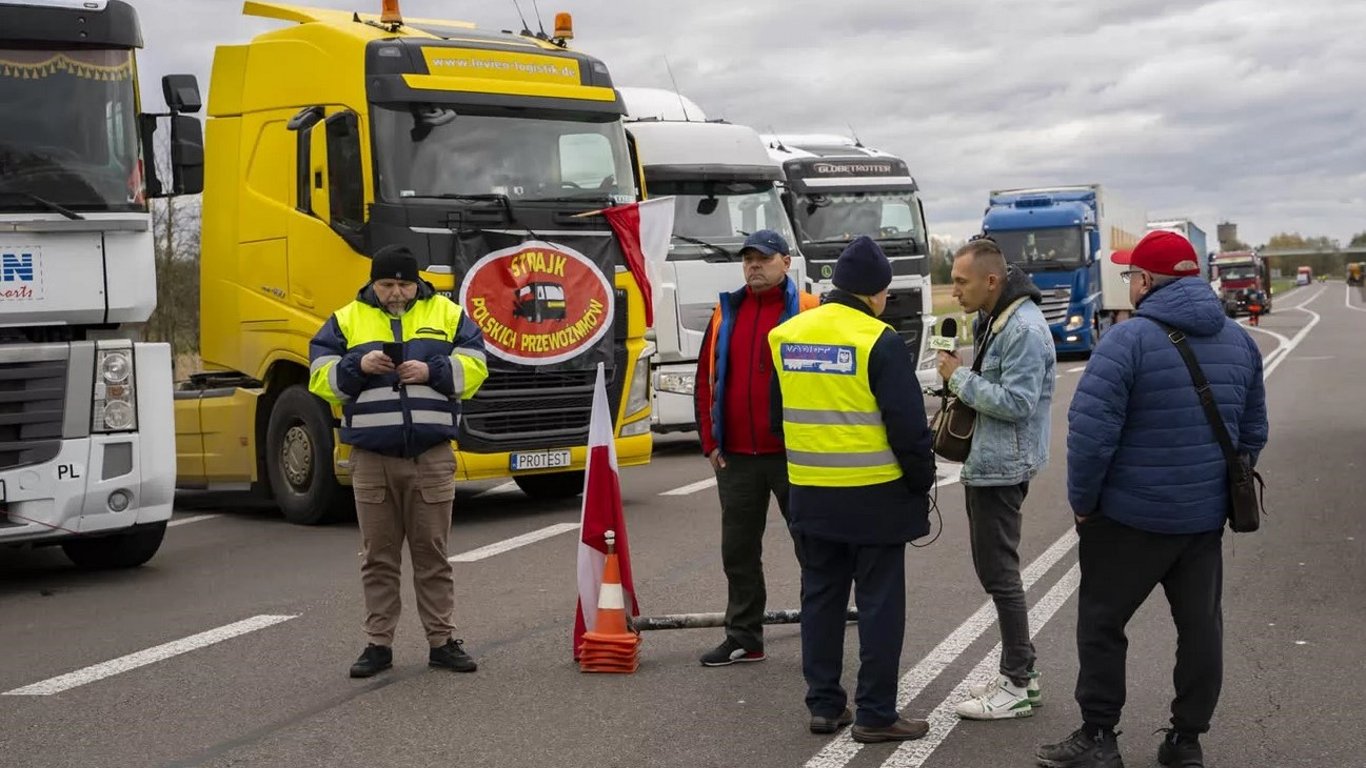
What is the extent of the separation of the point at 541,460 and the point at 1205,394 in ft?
24.2

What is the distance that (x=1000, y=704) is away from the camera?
627 centimetres

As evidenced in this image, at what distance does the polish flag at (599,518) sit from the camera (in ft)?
24.9

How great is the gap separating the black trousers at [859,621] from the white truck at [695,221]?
1010 centimetres

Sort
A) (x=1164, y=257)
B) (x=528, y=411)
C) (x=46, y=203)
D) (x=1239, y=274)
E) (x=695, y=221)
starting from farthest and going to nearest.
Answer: (x=1239, y=274) → (x=695, y=221) → (x=528, y=411) → (x=46, y=203) → (x=1164, y=257)

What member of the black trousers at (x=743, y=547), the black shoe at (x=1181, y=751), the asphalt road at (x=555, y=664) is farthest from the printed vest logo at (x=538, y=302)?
the black shoe at (x=1181, y=751)

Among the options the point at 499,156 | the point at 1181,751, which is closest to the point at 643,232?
the point at 499,156

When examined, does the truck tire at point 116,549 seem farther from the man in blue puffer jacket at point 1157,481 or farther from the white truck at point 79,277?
the man in blue puffer jacket at point 1157,481

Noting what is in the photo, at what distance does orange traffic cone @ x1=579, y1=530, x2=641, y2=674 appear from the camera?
7.25 m

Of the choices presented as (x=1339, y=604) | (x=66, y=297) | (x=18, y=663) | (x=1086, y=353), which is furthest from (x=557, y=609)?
(x=1086, y=353)

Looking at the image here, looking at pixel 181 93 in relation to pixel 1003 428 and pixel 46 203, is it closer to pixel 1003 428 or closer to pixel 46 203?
pixel 46 203

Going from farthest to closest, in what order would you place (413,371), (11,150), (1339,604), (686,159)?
(686,159)
(11,150)
(1339,604)
(413,371)

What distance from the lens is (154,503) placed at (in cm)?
1005

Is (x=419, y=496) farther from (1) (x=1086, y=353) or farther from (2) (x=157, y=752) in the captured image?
(1) (x=1086, y=353)

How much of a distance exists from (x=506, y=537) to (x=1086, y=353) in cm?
2889
